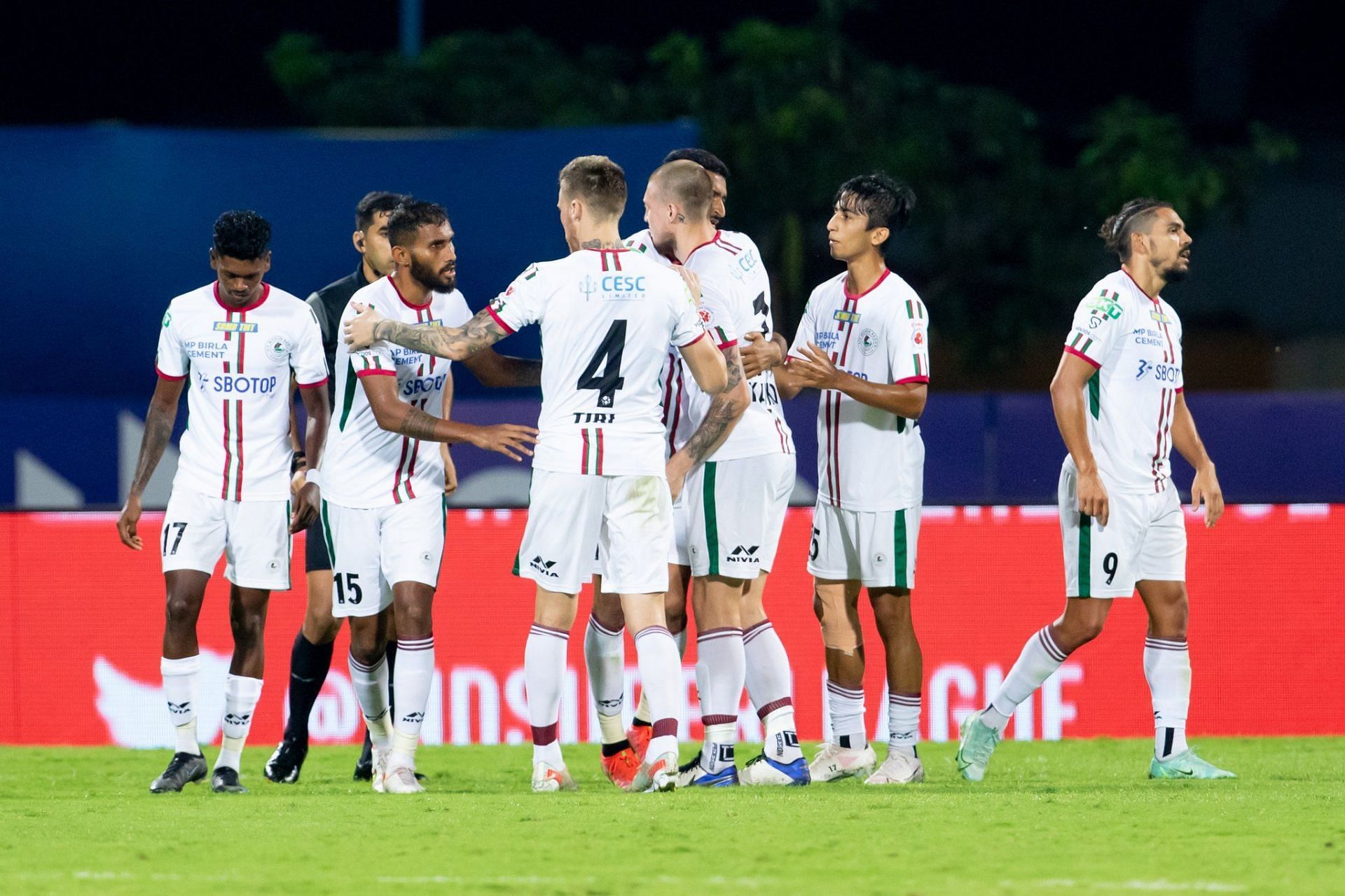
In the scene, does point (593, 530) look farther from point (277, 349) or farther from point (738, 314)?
point (277, 349)

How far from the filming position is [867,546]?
6.39m

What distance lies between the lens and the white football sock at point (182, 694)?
20.4 feet

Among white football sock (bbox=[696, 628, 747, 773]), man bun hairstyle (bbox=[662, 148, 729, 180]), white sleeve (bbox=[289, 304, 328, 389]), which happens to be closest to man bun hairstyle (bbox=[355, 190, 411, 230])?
white sleeve (bbox=[289, 304, 328, 389])

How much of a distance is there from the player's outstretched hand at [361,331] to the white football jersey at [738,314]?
1.09 meters

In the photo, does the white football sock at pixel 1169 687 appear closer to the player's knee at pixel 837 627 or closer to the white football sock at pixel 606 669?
the player's knee at pixel 837 627

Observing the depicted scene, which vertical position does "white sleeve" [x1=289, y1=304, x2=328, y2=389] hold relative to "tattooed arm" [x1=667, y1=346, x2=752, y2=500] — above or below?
above

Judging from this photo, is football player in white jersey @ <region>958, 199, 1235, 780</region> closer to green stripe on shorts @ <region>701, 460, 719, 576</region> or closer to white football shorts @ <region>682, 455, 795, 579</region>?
white football shorts @ <region>682, 455, 795, 579</region>

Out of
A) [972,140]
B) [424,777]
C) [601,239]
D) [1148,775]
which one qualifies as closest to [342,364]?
[601,239]

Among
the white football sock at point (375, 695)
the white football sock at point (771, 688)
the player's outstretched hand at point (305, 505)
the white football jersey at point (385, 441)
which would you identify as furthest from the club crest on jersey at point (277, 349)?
the white football sock at point (771, 688)

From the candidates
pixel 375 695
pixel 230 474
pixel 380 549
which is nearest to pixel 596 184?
pixel 380 549

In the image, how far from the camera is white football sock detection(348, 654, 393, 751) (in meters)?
6.40

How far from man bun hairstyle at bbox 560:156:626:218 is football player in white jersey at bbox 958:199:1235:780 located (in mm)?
1778

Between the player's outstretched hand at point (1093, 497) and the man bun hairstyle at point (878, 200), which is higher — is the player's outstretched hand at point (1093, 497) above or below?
below

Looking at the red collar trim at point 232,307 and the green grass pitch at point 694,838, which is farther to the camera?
the red collar trim at point 232,307
